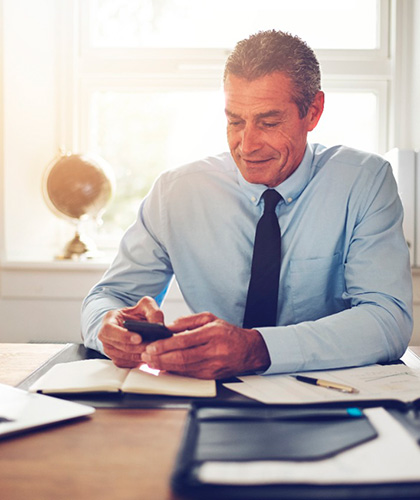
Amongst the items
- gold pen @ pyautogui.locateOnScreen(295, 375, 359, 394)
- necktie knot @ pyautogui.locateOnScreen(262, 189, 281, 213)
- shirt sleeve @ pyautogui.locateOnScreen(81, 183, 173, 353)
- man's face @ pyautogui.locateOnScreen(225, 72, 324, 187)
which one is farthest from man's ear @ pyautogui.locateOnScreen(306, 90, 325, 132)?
gold pen @ pyautogui.locateOnScreen(295, 375, 359, 394)

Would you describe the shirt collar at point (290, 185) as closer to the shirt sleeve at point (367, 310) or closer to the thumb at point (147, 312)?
the shirt sleeve at point (367, 310)

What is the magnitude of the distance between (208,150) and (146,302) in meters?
1.68

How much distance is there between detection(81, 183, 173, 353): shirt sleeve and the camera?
1.52 metres

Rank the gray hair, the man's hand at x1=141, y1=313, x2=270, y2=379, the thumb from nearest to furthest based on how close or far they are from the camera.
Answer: the man's hand at x1=141, y1=313, x2=270, y2=379
the thumb
the gray hair

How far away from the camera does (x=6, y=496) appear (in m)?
0.60

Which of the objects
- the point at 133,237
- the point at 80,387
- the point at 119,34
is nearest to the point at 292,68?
the point at 133,237

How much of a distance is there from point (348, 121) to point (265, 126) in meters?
1.43

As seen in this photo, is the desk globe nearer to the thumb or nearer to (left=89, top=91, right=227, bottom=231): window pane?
(left=89, top=91, right=227, bottom=231): window pane

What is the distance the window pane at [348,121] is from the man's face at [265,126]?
123 cm

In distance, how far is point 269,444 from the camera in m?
0.68

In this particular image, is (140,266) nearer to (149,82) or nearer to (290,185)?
(290,185)

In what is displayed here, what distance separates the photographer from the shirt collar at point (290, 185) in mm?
1513

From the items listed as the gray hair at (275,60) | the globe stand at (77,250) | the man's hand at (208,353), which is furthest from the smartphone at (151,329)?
the globe stand at (77,250)

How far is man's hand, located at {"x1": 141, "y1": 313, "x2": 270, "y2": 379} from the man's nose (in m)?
0.52
